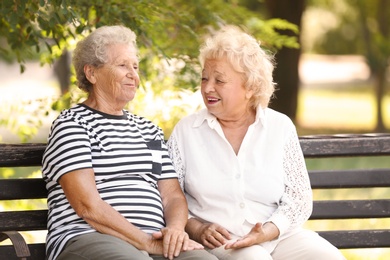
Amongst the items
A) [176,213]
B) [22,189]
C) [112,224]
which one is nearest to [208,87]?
[176,213]

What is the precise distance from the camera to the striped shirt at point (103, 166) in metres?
3.86

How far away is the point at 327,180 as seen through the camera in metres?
4.61

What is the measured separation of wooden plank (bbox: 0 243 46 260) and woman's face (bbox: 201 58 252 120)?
117cm

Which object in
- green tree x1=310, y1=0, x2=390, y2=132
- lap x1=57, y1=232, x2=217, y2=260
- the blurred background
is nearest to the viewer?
lap x1=57, y1=232, x2=217, y2=260

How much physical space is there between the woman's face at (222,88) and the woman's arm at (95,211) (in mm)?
751

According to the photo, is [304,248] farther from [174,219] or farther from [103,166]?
[103,166]

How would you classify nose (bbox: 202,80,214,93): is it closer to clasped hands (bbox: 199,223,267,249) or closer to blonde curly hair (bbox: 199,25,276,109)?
blonde curly hair (bbox: 199,25,276,109)

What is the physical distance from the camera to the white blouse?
4.08m

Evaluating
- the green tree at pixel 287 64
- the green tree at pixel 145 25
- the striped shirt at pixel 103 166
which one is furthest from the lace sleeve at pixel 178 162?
the green tree at pixel 287 64

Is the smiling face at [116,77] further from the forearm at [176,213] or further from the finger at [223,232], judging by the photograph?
the finger at [223,232]

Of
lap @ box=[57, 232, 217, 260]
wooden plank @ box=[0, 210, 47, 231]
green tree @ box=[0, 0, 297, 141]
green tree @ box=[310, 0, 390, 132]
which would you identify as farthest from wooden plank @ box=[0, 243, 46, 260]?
green tree @ box=[310, 0, 390, 132]

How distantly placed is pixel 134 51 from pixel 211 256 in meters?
1.14

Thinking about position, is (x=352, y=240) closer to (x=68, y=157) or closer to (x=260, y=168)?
(x=260, y=168)

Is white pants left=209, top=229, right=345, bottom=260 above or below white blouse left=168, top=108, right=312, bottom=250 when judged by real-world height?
below
